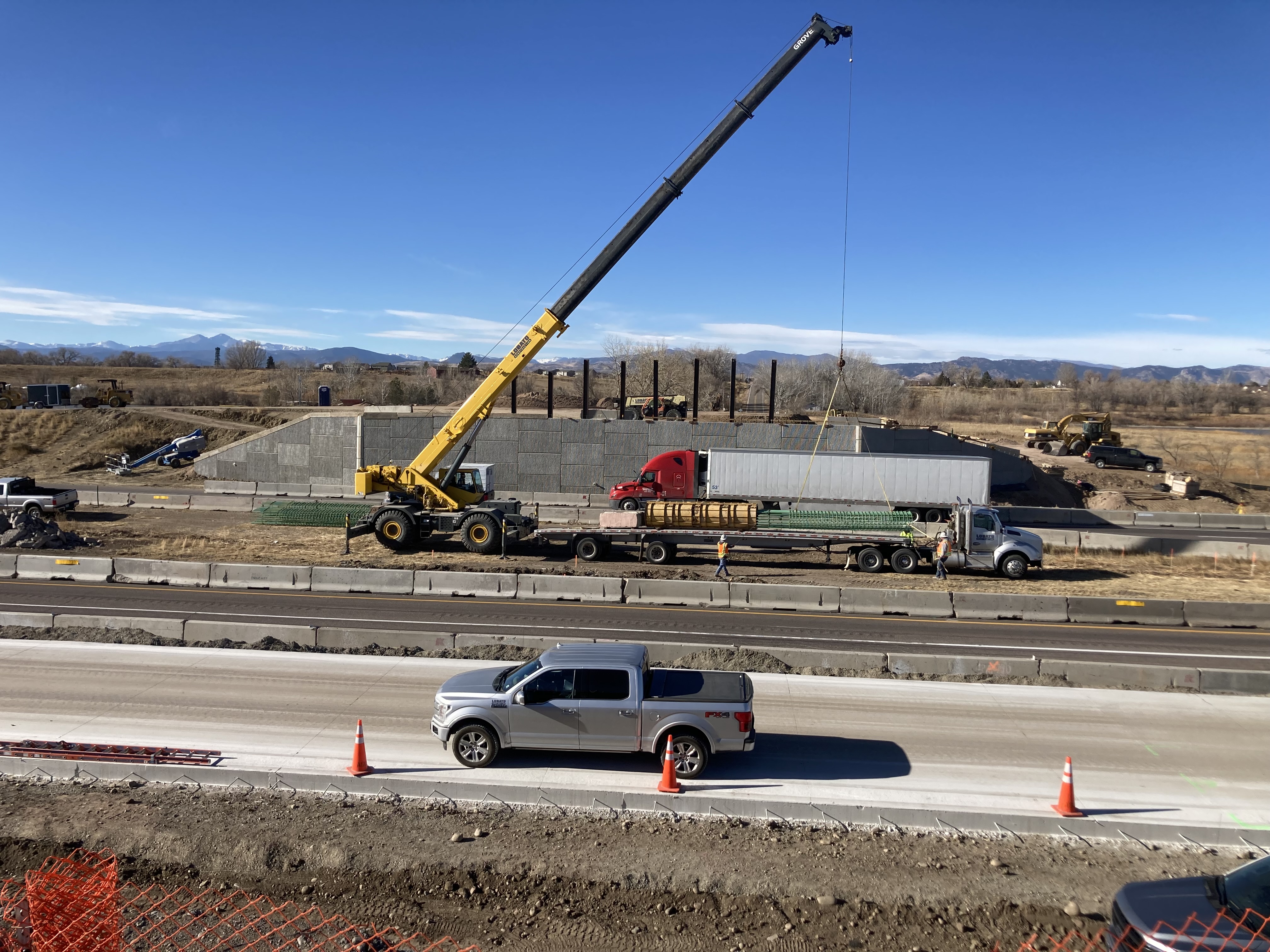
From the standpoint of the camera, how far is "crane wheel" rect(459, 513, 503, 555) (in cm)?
2780

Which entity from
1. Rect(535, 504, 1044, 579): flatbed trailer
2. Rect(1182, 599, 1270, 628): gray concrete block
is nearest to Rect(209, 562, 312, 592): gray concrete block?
Rect(535, 504, 1044, 579): flatbed trailer

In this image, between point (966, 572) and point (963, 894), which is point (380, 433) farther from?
point (963, 894)

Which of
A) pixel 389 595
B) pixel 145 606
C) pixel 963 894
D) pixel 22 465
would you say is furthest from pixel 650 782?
pixel 22 465

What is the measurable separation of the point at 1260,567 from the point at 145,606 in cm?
3426

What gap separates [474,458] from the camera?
151ft

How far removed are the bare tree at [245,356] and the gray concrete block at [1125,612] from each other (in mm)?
130910

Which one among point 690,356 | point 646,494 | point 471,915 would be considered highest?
point 690,356

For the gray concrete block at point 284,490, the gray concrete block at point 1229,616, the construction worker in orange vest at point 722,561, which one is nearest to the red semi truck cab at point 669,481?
the construction worker in orange vest at point 722,561

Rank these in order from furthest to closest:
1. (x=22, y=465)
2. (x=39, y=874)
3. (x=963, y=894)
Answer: (x=22, y=465), (x=963, y=894), (x=39, y=874)

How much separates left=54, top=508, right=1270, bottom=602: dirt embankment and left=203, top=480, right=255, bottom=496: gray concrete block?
12.2m

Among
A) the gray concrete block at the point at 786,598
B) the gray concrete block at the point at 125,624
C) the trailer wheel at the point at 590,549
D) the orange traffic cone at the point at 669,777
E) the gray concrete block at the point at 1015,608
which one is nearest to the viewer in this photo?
the orange traffic cone at the point at 669,777

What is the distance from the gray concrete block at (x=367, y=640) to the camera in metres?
16.8

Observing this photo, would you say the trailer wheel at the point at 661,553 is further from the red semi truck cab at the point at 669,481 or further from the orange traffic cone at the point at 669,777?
the orange traffic cone at the point at 669,777

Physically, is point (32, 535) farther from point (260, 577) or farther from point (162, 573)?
point (260, 577)
